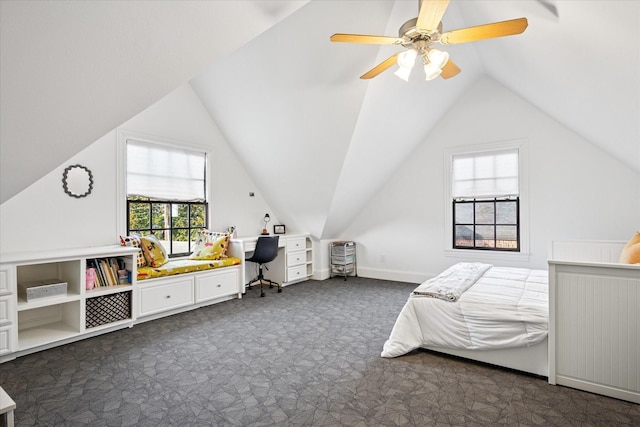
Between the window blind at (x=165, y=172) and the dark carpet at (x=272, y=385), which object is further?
the window blind at (x=165, y=172)

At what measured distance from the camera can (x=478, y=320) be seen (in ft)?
8.09

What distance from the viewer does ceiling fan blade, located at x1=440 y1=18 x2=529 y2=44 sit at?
1.95m

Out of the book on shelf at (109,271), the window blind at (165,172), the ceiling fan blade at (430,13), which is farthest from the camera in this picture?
the window blind at (165,172)

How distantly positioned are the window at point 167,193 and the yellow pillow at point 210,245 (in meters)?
0.18

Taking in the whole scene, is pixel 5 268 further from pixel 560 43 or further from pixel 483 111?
pixel 483 111

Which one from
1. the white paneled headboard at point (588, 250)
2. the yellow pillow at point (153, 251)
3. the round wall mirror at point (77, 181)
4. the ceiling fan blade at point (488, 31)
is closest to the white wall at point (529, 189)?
the white paneled headboard at point (588, 250)

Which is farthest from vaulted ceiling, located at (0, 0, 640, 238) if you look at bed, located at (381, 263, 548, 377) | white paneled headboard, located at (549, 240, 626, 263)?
bed, located at (381, 263, 548, 377)

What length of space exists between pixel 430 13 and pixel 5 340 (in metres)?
3.90

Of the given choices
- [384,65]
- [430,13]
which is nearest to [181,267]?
[384,65]

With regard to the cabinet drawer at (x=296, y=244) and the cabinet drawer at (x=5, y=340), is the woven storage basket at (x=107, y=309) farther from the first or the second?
the cabinet drawer at (x=296, y=244)

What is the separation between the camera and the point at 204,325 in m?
3.50

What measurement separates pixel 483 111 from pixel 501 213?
1.52 m

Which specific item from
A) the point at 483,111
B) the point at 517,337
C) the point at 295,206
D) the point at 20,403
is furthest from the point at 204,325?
the point at 483,111

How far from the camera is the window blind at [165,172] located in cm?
404
